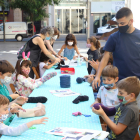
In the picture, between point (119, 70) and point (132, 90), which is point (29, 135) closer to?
point (132, 90)

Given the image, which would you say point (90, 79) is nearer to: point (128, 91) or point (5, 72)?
point (5, 72)

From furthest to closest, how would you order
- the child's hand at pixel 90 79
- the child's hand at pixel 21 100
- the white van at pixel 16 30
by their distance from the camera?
the white van at pixel 16 30 < the child's hand at pixel 90 79 < the child's hand at pixel 21 100

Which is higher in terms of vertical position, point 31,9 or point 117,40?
point 31,9

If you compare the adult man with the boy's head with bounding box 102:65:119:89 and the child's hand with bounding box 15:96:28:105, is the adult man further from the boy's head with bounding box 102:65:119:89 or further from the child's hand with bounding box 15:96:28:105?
the child's hand with bounding box 15:96:28:105

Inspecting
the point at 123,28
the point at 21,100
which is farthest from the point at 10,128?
the point at 123,28

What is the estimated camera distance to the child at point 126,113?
7.21 ft

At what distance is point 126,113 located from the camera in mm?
2191

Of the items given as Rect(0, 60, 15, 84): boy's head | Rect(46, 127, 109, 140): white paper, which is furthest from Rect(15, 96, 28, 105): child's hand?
Rect(46, 127, 109, 140): white paper

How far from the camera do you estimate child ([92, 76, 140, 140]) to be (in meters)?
2.20

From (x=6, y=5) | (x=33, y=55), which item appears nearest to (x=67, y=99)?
(x=33, y=55)

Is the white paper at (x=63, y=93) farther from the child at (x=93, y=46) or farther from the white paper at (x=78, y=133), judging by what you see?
the child at (x=93, y=46)

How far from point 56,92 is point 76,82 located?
729mm

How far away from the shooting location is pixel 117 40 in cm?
308

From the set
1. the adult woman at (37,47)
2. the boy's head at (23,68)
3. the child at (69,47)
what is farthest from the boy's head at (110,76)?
the child at (69,47)
